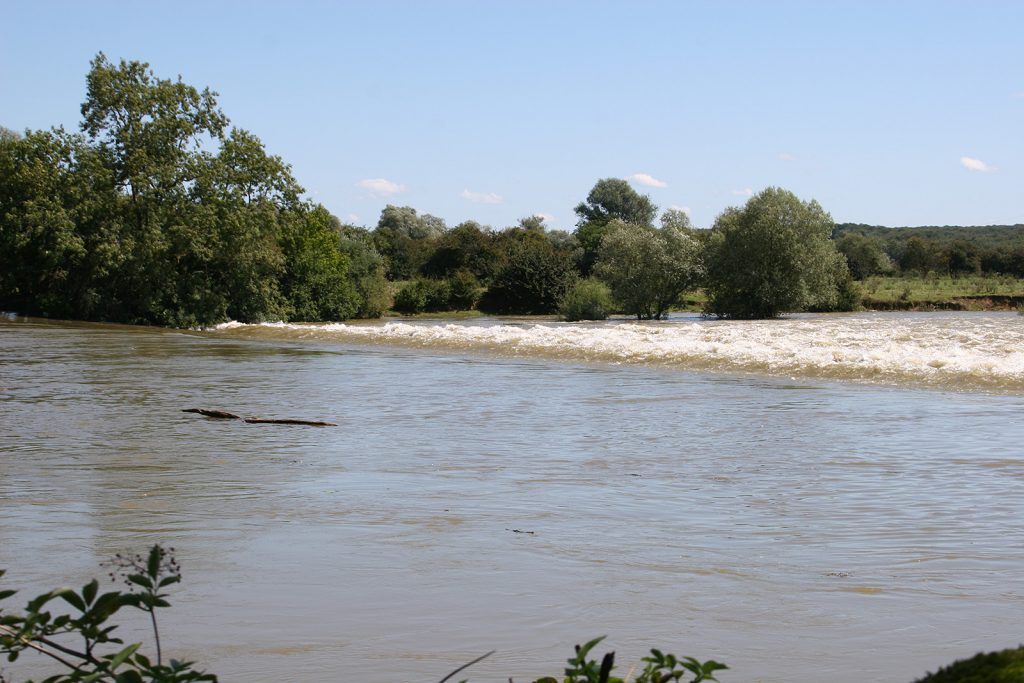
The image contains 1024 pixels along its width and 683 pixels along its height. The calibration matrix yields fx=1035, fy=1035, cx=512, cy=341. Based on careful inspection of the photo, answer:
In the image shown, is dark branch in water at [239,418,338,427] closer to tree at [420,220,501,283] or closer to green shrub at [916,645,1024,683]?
green shrub at [916,645,1024,683]

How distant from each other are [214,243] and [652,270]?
17399 millimetres

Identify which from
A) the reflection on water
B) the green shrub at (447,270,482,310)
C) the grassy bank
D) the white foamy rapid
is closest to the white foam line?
the white foamy rapid

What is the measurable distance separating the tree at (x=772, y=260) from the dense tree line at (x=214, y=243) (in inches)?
2.3

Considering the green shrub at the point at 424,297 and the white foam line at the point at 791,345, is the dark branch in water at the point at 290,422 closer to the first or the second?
the white foam line at the point at 791,345

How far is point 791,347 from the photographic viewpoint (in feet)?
68.4

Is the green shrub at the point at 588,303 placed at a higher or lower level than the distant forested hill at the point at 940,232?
lower

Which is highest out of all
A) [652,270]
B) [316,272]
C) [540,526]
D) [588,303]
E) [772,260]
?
[772,260]

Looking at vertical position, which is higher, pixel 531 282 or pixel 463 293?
pixel 531 282

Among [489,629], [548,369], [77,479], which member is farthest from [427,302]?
[489,629]

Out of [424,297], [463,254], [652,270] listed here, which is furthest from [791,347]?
[463,254]

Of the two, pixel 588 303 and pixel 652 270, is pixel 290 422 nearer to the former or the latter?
pixel 588 303

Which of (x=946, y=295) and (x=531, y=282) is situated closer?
(x=946, y=295)

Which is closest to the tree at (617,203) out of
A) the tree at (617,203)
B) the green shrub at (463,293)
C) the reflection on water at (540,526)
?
the tree at (617,203)

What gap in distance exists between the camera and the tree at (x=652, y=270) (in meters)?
42.7
